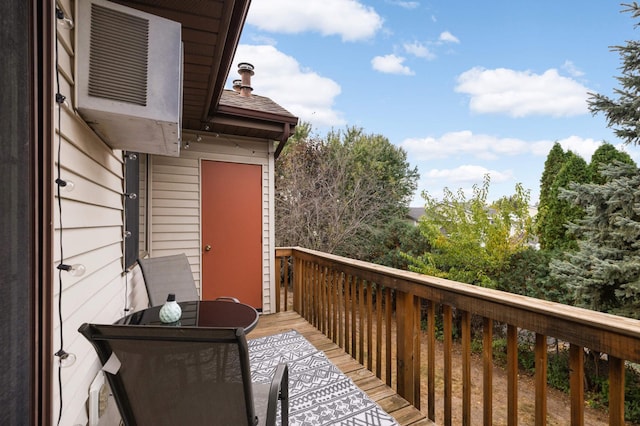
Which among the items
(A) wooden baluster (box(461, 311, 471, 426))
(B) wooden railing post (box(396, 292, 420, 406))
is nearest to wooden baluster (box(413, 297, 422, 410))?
(B) wooden railing post (box(396, 292, 420, 406))

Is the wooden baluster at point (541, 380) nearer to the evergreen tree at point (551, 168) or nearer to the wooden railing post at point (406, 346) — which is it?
the wooden railing post at point (406, 346)

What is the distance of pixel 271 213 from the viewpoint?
15.1ft

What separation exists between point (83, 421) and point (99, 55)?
169 centimetres

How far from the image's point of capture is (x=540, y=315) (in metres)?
1.36

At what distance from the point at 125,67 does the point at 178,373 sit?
1331mm

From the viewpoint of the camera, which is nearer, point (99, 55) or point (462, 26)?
point (99, 55)

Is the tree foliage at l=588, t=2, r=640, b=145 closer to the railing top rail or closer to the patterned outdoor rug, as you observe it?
the railing top rail

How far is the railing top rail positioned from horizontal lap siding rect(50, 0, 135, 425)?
73.4 inches

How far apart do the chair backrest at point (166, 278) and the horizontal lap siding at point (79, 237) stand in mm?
732

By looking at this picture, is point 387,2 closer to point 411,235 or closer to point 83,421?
point 411,235

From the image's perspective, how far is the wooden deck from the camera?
2113 millimetres

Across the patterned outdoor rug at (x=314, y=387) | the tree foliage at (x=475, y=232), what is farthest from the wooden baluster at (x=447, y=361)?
the tree foliage at (x=475, y=232)

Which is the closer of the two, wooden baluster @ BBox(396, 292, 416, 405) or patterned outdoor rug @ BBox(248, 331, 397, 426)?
patterned outdoor rug @ BBox(248, 331, 397, 426)

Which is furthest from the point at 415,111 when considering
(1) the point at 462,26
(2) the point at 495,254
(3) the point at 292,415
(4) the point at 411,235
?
(3) the point at 292,415
